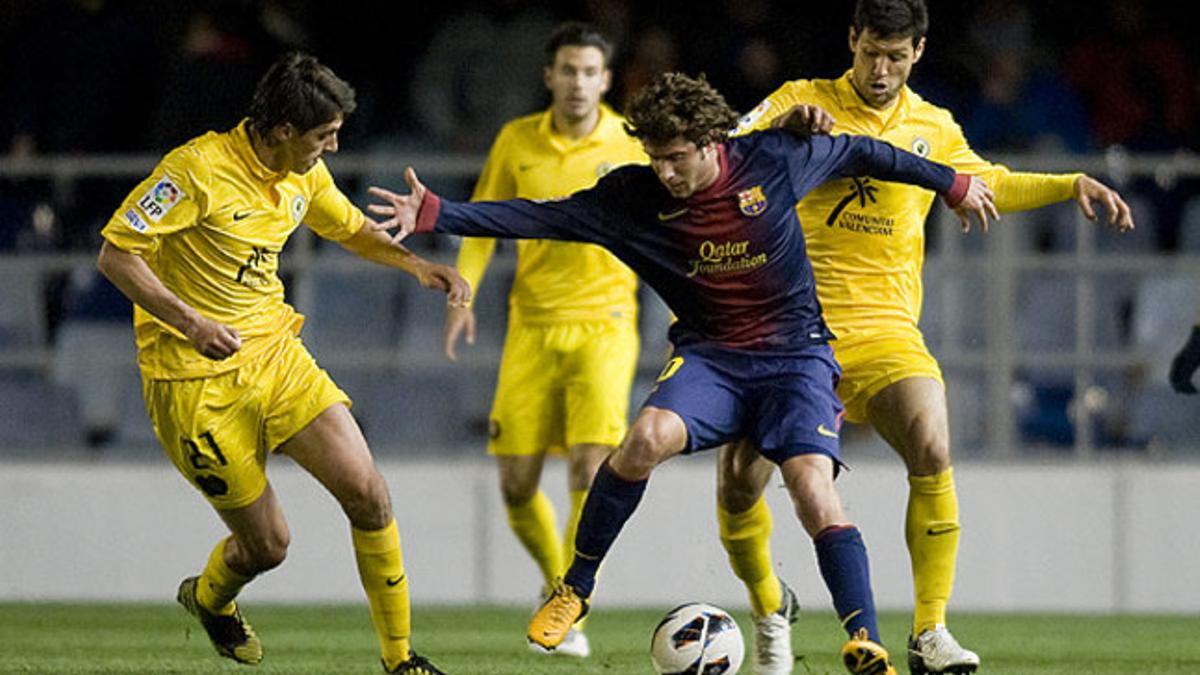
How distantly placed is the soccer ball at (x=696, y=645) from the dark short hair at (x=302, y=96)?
196 cm

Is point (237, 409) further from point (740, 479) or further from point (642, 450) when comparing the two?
point (740, 479)

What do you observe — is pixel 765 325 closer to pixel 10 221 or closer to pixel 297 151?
pixel 297 151

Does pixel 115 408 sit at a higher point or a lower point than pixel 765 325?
lower

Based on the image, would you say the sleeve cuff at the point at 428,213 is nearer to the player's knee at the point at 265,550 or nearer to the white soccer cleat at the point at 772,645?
the player's knee at the point at 265,550

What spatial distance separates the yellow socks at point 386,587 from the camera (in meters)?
8.41

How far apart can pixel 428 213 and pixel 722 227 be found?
95 cm

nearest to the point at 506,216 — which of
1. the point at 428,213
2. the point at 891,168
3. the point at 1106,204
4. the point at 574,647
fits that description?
the point at 428,213

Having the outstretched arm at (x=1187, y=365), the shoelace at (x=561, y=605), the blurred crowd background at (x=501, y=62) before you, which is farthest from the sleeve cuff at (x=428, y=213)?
the blurred crowd background at (x=501, y=62)

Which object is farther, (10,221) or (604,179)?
(10,221)

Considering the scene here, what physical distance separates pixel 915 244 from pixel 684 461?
13.7 ft

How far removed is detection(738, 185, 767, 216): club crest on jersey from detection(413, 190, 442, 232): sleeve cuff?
3.20ft

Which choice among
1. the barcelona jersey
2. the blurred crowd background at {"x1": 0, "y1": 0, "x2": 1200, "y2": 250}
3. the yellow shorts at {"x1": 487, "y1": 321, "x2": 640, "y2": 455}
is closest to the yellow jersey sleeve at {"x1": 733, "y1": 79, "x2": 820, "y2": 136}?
the barcelona jersey

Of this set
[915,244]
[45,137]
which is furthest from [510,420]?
[45,137]

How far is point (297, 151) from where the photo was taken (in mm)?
8273
